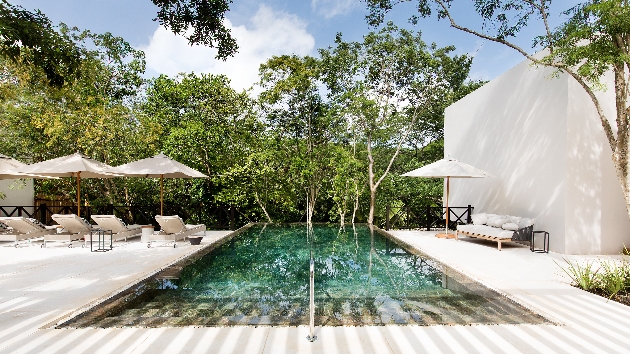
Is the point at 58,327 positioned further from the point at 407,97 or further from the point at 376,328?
the point at 407,97

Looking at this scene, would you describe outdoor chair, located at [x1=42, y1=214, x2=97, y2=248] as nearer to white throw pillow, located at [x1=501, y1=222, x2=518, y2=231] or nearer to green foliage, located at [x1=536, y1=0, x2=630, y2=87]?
white throw pillow, located at [x1=501, y1=222, x2=518, y2=231]

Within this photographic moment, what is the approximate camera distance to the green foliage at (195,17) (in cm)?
725

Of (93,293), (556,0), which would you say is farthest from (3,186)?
(556,0)

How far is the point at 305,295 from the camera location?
5.11m

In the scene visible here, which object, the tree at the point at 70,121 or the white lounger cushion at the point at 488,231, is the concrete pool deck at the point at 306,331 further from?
the tree at the point at 70,121

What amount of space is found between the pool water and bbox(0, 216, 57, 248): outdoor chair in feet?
15.2

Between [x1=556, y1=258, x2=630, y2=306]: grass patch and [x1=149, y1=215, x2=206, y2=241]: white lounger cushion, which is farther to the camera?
[x1=149, y1=215, x2=206, y2=241]: white lounger cushion

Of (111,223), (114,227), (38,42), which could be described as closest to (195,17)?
(38,42)

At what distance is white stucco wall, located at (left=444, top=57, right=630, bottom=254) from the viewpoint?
320 inches

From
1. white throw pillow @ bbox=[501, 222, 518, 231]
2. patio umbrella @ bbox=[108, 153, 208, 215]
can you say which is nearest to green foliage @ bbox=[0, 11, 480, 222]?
patio umbrella @ bbox=[108, 153, 208, 215]

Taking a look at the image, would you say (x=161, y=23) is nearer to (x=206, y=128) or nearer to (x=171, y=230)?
(x=171, y=230)

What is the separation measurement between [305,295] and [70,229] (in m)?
7.10

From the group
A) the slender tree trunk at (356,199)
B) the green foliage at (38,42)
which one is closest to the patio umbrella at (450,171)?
the slender tree trunk at (356,199)

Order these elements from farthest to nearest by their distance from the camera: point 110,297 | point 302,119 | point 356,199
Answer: point 302,119, point 356,199, point 110,297
